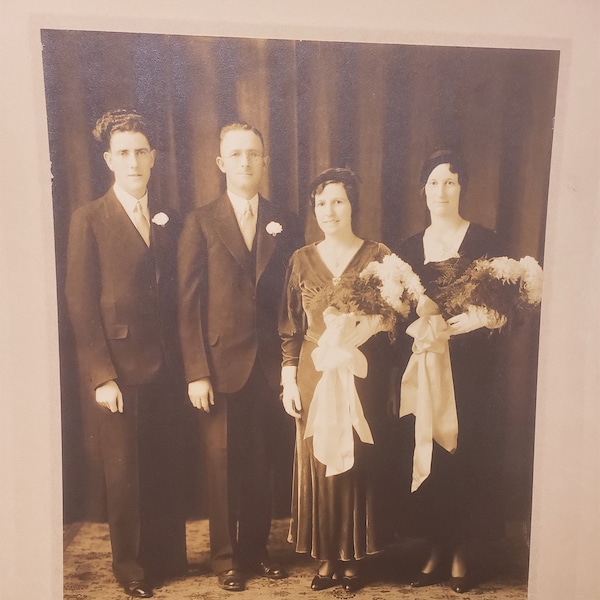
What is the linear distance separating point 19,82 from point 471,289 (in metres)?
1.72

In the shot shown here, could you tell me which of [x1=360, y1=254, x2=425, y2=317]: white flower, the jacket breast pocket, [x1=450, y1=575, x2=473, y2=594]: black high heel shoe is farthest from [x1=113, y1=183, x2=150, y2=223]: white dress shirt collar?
[x1=450, y1=575, x2=473, y2=594]: black high heel shoe

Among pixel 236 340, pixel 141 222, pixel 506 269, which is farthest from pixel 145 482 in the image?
pixel 506 269

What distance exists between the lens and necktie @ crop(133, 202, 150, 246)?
2252 mm

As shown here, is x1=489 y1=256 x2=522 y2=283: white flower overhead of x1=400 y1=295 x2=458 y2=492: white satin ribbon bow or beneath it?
overhead

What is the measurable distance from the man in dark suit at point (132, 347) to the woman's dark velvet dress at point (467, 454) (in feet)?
2.89

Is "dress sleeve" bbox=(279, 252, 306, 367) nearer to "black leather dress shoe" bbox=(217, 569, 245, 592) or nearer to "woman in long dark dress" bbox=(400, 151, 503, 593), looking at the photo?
"woman in long dark dress" bbox=(400, 151, 503, 593)

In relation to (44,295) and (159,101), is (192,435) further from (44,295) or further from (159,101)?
(159,101)

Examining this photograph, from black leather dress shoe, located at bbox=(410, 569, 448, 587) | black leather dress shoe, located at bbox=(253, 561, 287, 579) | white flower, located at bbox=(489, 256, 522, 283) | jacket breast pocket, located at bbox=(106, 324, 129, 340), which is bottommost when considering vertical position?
black leather dress shoe, located at bbox=(410, 569, 448, 587)

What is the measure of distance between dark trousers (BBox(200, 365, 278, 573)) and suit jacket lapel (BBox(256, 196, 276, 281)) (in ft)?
1.25

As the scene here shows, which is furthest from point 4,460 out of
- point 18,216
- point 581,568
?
point 581,568

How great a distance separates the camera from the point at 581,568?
2535 millimetres

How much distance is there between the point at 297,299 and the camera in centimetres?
234

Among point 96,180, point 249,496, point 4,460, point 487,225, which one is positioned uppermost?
point 96,180

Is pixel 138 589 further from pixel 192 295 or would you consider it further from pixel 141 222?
pixel 141 222
